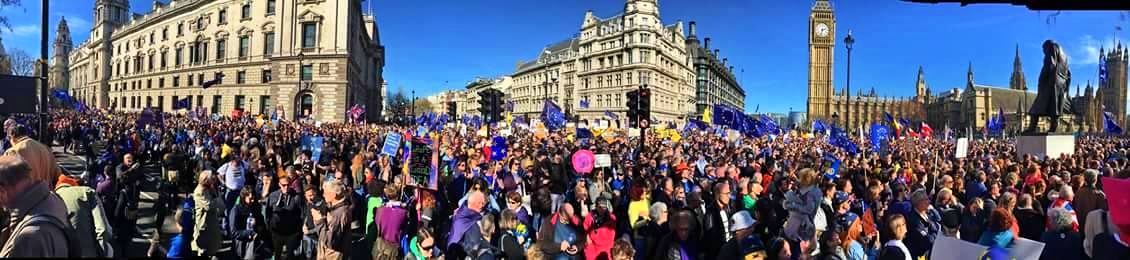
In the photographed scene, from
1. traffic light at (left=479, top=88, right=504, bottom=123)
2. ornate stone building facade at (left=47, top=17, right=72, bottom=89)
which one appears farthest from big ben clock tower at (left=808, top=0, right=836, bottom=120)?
ornate stone building facade at (left=47, top=17, right=72, bottom=89)

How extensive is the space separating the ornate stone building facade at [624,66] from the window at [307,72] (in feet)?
102

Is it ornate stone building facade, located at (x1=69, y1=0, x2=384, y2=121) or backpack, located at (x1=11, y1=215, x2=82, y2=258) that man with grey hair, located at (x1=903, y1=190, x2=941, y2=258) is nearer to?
backpack, located at (x1=11, y1=215, x2=82, y2=258)

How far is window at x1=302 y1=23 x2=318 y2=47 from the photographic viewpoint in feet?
166

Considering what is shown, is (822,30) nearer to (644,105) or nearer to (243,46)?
(243,46)

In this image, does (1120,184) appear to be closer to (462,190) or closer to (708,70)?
(462,190)

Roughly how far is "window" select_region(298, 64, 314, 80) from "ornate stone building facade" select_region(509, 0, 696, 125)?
102 feet

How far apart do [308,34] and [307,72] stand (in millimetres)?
3417

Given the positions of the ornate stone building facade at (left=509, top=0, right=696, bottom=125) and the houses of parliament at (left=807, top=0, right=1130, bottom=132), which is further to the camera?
the houses of parliament at (left=807, top=0, right=1130, bottom=132)

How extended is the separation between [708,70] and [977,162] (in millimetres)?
96123

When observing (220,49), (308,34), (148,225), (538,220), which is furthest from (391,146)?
(220,49)

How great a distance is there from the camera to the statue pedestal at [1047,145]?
61.6 ft

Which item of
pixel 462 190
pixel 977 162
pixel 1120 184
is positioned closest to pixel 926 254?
pixel 1120 184

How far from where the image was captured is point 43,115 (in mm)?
11148

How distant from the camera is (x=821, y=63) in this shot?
116062 millimetres
